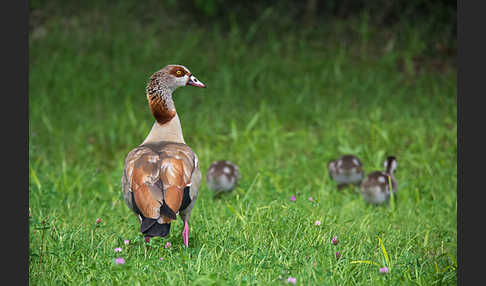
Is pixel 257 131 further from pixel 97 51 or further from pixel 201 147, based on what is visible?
pixel 97 51

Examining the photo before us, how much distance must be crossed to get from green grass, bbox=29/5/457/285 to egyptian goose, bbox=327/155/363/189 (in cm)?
18

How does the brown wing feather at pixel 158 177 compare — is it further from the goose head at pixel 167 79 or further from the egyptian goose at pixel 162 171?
the goose head at pixel 167 79

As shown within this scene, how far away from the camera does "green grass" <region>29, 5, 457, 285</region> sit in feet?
14.4

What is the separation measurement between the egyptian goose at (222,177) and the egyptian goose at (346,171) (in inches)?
47.5

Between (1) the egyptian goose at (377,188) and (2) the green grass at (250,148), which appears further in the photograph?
(1) the egyptian goose at (377,188)

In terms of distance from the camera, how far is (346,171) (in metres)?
7.41

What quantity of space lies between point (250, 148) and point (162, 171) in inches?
165

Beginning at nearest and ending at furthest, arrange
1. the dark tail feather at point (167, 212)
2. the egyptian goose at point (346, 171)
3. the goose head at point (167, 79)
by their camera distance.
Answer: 1. the dark tail feather at point (167, 212)
2. the goose head at point (167, 79)
3. the egyptian goose at point (346, 171)

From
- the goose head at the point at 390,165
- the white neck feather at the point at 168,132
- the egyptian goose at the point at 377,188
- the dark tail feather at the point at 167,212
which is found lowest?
the egyptian goose at the point at 377,188

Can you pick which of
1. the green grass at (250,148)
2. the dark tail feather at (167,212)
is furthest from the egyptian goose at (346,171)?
the dark tail feather at (167,212)

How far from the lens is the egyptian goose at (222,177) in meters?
6.99

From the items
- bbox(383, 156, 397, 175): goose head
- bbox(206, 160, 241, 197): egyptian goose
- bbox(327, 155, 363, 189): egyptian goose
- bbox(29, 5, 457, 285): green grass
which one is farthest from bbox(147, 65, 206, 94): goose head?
bbox(383, 156, 397, 175): goose head

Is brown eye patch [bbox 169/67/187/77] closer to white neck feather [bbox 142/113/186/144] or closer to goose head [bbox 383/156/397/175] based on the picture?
white neck feather [bbox 142/113/186/144]

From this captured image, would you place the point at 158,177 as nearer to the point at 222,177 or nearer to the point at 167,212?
the point at 167,212
